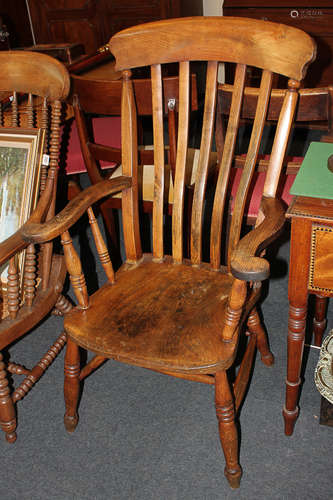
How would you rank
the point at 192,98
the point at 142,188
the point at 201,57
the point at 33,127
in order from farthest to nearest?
the point at 142,188 → the point at 192,98 → the point at 33,127 → the point at 201,57

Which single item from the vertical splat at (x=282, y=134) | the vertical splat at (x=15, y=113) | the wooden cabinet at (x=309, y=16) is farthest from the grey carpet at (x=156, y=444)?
the wooden cabinet at (x=309, y=16)

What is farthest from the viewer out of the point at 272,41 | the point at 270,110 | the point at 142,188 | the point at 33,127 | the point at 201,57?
the point at 142,188

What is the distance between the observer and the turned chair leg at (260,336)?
1674 mm

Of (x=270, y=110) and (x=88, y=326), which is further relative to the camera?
(x=270, y=110)

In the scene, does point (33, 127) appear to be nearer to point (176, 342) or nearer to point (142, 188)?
point (142, 188)

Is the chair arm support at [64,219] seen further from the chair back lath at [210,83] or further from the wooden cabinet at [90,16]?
the wooden cabinet at [90,16]

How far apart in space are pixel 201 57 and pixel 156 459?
123 centimetres

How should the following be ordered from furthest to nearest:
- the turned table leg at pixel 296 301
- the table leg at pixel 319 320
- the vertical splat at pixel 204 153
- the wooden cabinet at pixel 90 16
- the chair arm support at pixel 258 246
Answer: the wooden cabinet at pixel 90 16 < the table leg at pixel 319 320 < the vertical splat at pixel 204 153 < the turned table leg at pixel 296 301 < the chair arm support at pixel 258 246

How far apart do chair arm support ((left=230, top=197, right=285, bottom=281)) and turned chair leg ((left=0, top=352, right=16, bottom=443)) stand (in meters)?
0.85

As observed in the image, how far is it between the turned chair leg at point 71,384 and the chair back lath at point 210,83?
36cm

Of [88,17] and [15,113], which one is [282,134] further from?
[88,17]

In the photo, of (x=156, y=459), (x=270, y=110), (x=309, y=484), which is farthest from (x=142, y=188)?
(x=309, y=484)

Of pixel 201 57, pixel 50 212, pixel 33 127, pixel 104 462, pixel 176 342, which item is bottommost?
Result: pixel 104 462

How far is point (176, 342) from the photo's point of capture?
4.30 feet
